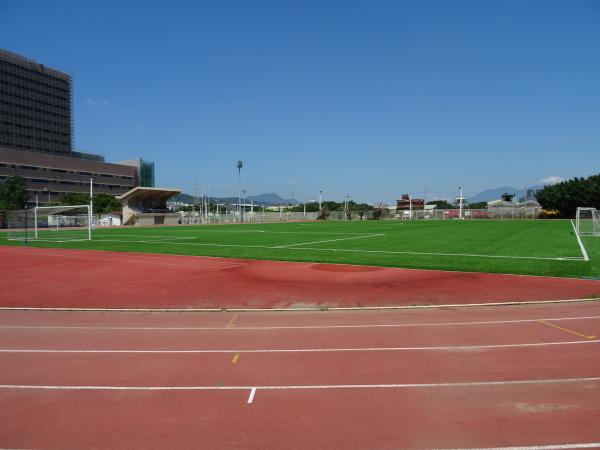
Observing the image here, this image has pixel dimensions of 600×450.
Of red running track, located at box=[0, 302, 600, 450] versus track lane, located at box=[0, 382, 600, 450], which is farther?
red running track, located at box=[0, 302, 600, 450]

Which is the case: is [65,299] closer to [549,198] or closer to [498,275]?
[498,275]

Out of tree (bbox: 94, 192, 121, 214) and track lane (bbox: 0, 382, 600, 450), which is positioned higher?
tree (bbox: 94, 192, 121, 214)

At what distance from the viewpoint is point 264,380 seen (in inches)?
271

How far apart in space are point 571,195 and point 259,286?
88349mm

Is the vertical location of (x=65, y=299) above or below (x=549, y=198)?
below

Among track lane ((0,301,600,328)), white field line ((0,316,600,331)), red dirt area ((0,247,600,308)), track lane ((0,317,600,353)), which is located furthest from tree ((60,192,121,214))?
track lane ((0,317,600,353))

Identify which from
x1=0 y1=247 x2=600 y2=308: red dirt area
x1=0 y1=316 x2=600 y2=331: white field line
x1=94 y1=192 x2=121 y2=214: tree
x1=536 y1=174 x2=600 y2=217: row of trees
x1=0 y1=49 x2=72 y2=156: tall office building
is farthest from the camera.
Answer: x1=0 y1=49 x2=72 y2=156: tall office building

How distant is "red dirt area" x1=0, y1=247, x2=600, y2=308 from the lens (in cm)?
1323

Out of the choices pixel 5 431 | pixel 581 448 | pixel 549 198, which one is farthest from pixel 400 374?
pixel 549 198

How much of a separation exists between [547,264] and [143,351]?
1770cm

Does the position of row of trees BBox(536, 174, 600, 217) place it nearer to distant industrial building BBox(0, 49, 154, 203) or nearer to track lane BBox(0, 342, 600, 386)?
track lane BBox(0, 342, 600, 386)

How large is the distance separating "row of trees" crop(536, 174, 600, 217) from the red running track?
84411 millimetres

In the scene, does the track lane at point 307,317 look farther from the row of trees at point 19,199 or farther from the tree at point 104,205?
the tree at point 104,205

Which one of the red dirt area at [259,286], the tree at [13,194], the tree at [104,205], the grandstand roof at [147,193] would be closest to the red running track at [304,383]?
the red dirt area at [259,286]
